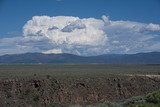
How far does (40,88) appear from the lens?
172 ft

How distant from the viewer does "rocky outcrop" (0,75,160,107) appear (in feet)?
167

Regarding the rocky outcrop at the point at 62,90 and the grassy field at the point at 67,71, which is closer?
the rocky outcrop at the point at 62,90

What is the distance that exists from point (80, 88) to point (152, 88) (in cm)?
1187

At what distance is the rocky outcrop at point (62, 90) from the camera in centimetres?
5078

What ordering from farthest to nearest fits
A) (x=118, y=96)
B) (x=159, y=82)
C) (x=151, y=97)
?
1. (x=159, y=82)
2. (x=118, y=96)
3. (x=151, y=97)

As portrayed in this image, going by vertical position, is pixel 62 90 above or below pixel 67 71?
below

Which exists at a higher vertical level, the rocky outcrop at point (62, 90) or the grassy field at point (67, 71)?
the grassy field at point (67, 71)

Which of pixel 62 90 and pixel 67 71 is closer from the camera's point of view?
pixel 62 90

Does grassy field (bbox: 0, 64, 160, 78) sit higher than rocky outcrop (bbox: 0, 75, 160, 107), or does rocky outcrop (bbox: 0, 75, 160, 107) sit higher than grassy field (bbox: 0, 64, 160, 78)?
grassy field (bbox: 0, 64, 160, 78)

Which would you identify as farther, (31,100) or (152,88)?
(152,88)

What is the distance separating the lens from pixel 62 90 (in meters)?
52.8

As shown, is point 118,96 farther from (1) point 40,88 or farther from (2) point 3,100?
(2) point 3,100

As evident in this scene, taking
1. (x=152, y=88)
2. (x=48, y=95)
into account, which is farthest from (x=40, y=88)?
(x=152, y=88)

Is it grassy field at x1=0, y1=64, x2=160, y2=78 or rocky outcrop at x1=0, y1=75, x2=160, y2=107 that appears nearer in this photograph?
rocky outcrop at x1=0, y1=75, x2=160, y2=107
